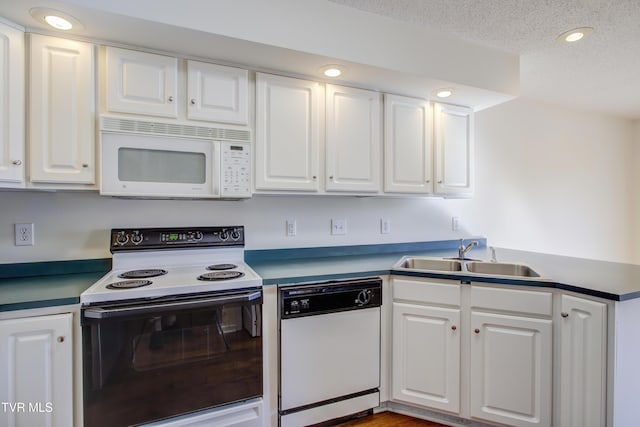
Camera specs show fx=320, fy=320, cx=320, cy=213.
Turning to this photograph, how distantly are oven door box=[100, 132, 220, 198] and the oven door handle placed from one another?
574mm

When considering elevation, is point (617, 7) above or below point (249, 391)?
above

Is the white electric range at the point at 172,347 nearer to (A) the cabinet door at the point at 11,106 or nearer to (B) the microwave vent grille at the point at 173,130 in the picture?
(A) the cabinet door at the point at 11,106

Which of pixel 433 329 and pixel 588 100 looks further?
pixel 588 100

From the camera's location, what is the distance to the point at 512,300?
67.9 inches

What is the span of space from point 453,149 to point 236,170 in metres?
1.63

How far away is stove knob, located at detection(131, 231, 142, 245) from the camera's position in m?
1.82

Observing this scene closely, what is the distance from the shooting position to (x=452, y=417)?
→ 190 cm

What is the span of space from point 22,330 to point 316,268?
4.43 feet

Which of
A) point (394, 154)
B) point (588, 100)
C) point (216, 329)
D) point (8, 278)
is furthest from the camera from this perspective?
point (588, 100)

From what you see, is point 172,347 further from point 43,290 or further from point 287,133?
point 287,133

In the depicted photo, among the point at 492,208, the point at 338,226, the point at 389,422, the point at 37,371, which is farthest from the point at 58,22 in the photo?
the point at 492,208

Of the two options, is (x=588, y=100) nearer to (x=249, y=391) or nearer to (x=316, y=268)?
(x=316, y=268)

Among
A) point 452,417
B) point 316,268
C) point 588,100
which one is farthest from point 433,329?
point 588,100

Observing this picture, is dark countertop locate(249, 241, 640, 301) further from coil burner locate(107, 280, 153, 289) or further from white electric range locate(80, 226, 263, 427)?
coil burner locate(107, 280, 153, 289)
